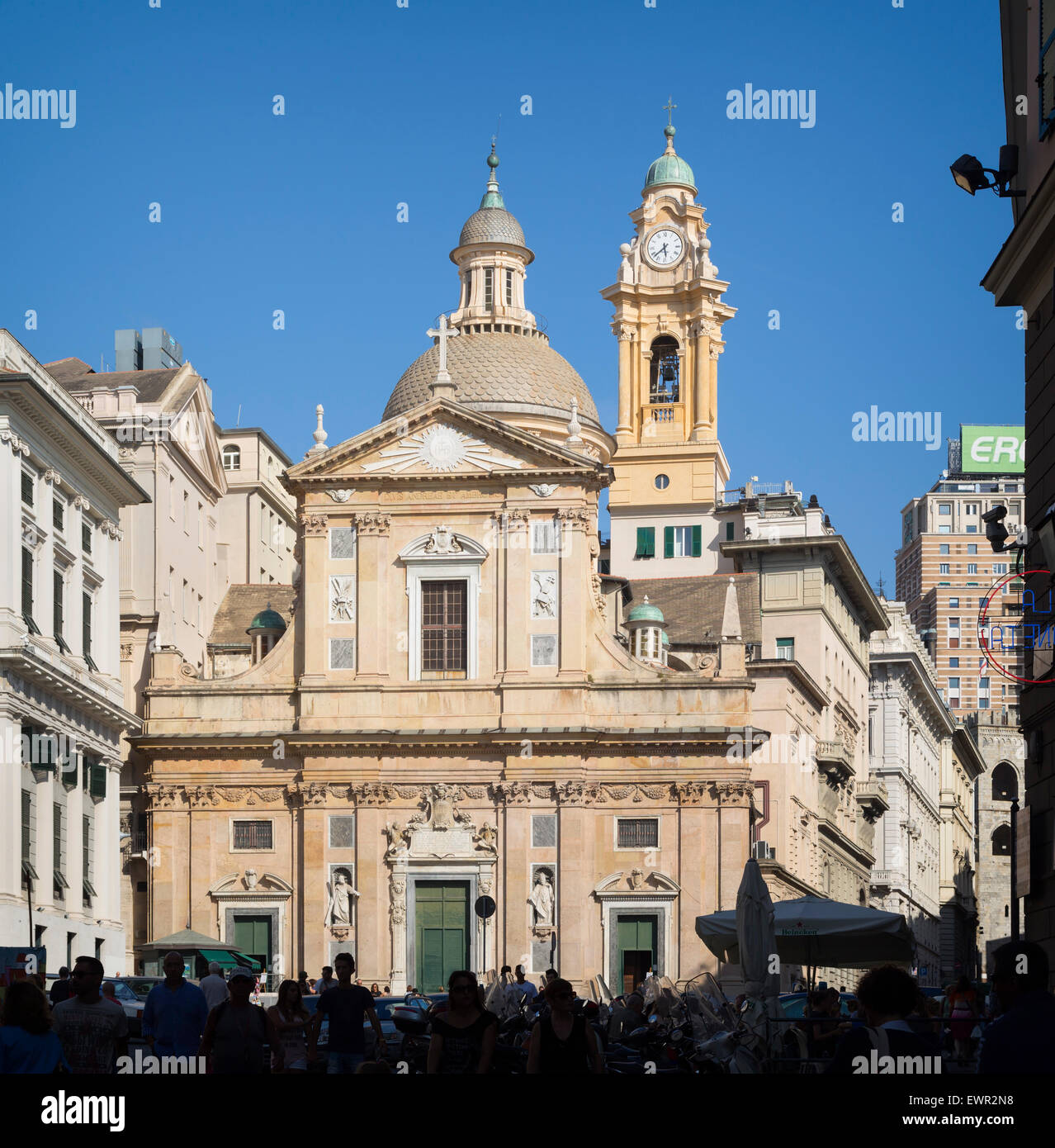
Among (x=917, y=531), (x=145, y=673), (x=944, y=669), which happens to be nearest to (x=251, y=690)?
(x=145, y=673)

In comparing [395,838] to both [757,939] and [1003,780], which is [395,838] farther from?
[1003,780]

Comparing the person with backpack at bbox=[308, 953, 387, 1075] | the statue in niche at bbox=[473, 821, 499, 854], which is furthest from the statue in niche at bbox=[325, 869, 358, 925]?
the person with backpack at bbox=[308, 953, 387, 1075]

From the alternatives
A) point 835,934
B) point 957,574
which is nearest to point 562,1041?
point 835,934

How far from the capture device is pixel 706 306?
→ 261ft

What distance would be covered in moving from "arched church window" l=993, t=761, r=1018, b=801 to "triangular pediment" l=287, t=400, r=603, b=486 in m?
94.0

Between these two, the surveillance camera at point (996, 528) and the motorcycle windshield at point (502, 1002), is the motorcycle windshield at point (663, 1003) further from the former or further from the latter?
the surveillance camera at point (996, 528)

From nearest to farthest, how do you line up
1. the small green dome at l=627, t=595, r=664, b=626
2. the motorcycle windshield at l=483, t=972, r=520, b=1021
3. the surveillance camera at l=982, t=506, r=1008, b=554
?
the surveillance camera at l=982, t=506, r=1008, b=554
the motorcycle windshield at l=483, t=972, r=520, b=1021
the small green dome at l=627, t=595, r=664, b=626

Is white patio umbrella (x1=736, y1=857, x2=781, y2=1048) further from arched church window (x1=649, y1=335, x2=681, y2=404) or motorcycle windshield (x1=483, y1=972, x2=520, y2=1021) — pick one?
arched church window (x1=649, y1=335, x2=681, y2=404)

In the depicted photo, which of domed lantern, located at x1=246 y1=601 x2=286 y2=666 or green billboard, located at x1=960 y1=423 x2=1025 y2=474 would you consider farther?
green billboard, located at x1=960 y1=423 x2=1025 y2=474

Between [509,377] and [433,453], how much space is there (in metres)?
24.6

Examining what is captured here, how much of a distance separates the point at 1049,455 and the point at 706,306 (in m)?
57.4

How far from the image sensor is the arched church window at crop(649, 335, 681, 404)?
8131 cm

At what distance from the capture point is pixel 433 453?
5666 cm
